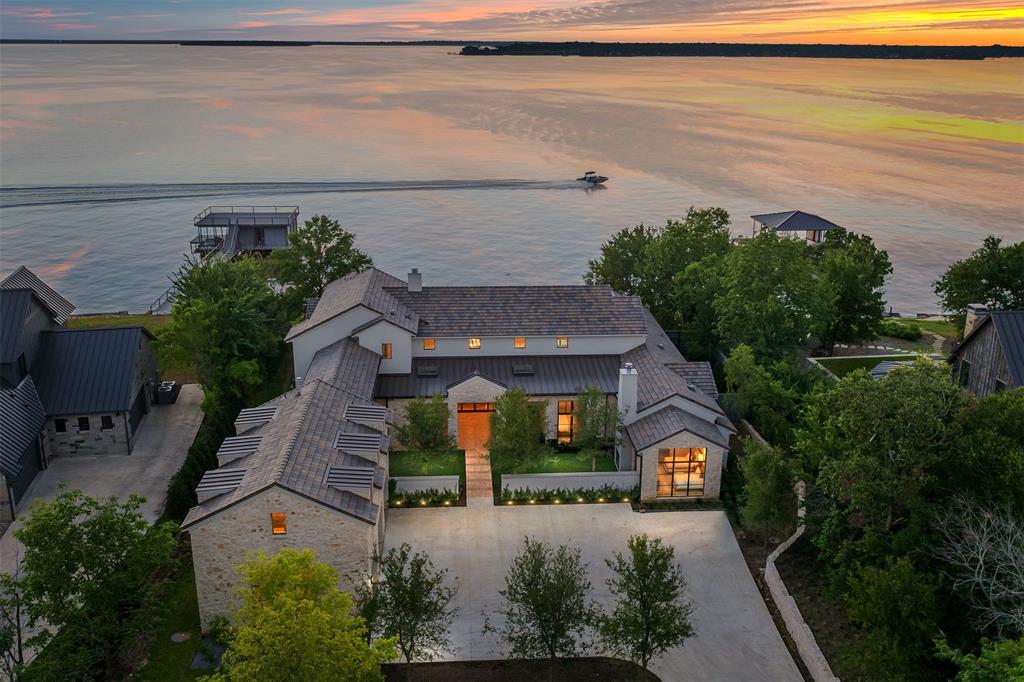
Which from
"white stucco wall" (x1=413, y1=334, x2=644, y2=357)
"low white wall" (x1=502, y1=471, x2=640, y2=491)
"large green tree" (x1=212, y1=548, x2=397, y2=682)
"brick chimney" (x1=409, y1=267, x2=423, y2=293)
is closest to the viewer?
"large green tree" (x1=212, y1=548, x2=397, y2=682)

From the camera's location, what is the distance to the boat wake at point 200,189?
124125 millimetres

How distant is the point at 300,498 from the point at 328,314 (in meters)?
20.7

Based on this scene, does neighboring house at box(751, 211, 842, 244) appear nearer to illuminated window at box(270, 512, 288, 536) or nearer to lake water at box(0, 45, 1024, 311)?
lake water at box(0, 45, 1024, 311)

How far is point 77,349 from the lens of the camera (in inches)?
1906

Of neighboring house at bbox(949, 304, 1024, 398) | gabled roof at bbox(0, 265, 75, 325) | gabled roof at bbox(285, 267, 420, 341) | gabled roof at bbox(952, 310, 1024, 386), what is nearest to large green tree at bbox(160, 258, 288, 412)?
gabled roof at bbox(285, 267, 420, 341)

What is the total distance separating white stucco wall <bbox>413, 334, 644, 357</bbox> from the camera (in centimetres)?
5038

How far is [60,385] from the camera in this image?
4650 cm

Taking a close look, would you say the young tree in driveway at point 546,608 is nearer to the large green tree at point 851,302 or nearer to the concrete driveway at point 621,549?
the concrete driveway at point 621,549

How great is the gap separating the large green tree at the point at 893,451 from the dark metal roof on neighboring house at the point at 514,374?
1814 centimetres

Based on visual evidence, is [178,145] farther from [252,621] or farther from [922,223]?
[252,621]

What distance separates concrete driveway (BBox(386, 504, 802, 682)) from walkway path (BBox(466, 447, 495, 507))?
0.81 m

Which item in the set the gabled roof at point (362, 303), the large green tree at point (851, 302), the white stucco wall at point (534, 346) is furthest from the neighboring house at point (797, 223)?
the gabled roof at point (362, 303)

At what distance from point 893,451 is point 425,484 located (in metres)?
21.9

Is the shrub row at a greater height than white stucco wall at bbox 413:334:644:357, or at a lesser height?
lesser
